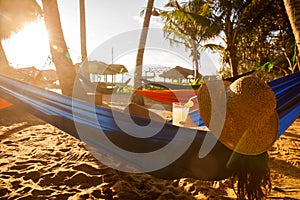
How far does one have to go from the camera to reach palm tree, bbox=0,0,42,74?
9.81 metres

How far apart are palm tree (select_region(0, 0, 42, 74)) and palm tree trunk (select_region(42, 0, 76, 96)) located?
7.52m

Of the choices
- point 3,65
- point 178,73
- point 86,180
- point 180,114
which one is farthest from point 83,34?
point 178,73

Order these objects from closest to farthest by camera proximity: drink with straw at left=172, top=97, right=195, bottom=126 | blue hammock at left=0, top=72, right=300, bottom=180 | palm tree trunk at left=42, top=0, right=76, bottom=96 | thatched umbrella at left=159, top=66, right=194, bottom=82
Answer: blue hammock at left=0, top=72, right=300, bottom=180
drink with straw at left=172, top=97, right=195, bottom=126
palm tree trunk at left=42, top=0, right=76, bottom=96
thatched umbrella at left=159, top=66, right=194, bottom=82

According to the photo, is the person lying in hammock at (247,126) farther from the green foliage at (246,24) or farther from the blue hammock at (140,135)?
the green foliage at (246,24)

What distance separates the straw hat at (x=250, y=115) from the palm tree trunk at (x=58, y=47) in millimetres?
3158

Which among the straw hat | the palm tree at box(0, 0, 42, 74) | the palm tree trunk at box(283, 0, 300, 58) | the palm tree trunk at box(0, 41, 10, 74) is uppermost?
the palm tree at box(0, 0, 42, 74)

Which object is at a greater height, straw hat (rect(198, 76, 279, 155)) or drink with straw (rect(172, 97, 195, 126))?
straw hat (rect(198, 76, 279, 155))

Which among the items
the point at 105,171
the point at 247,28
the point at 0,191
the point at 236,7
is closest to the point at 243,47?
the point at 247,28

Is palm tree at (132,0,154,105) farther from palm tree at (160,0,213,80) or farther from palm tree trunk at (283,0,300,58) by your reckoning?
palm tree trunk at (283,0,300,58)

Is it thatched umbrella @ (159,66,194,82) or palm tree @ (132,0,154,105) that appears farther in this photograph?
thatched umbrella @ (159,66,194,82)

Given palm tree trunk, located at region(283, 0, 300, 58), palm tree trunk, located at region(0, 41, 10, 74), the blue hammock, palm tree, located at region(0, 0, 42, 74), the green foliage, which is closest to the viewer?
the blue hammock

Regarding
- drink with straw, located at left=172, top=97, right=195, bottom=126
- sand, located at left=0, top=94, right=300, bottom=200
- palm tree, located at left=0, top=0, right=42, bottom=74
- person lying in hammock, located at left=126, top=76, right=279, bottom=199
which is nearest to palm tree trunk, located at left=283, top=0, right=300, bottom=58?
sand, located at left=0, top=94, right=300, bottom=200

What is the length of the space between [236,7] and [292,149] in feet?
19.9

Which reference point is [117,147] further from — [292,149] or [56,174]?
[292,149]
